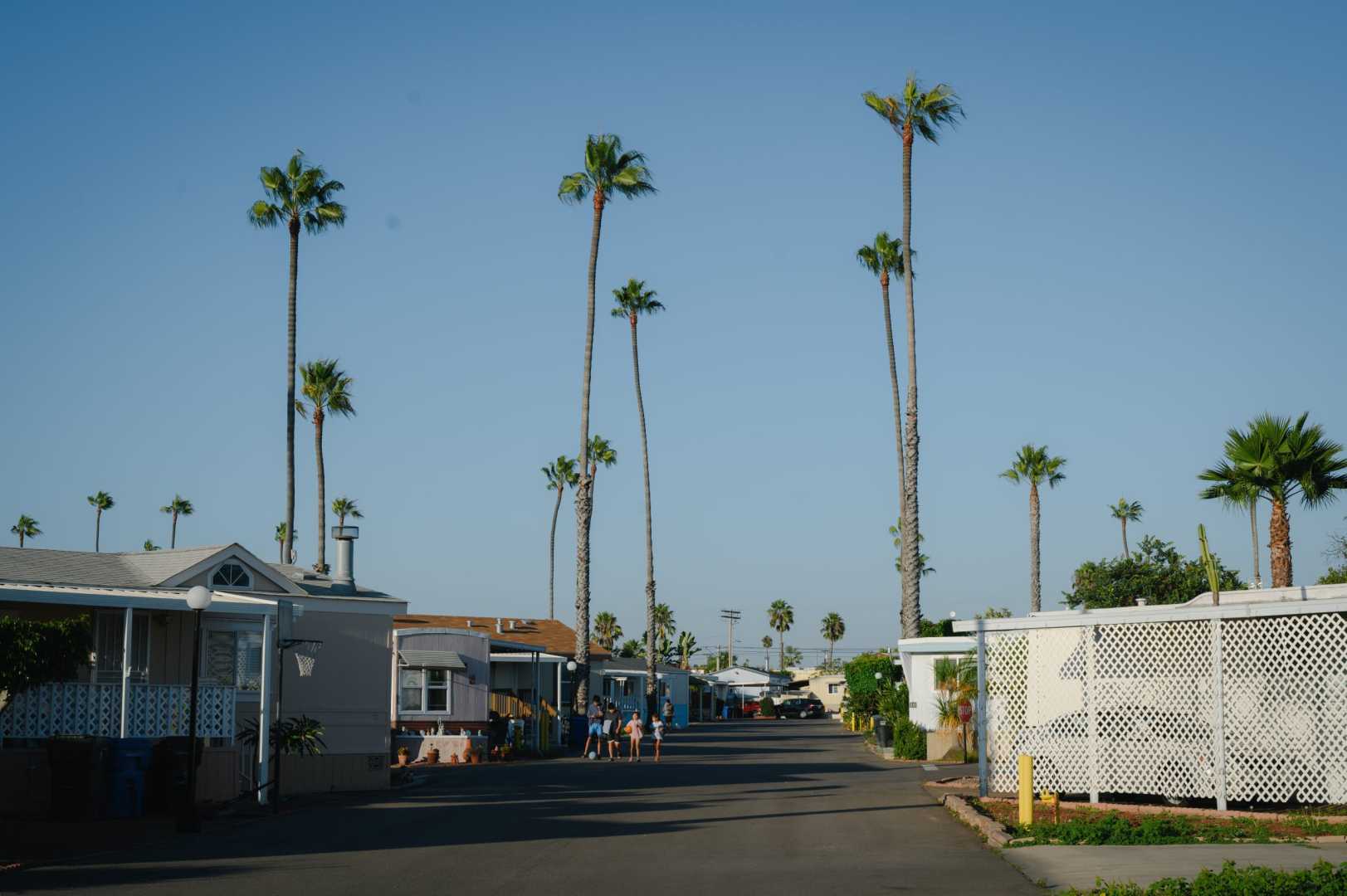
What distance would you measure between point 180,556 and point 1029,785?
53.7ft

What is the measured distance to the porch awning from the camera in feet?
121

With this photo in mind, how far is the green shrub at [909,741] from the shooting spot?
118 ft

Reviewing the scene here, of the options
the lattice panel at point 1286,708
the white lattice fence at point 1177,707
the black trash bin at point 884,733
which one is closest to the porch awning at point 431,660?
the black trash bin at point 884,733

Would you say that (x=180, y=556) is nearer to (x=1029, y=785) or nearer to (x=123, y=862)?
(x=123, y=862)

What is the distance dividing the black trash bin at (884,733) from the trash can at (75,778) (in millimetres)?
25039

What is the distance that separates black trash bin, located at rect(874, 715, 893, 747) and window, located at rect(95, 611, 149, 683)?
22462 millimetres

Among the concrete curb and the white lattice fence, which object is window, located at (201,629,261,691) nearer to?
the concrete curb

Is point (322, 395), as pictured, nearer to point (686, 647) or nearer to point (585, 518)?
point (585, 518)

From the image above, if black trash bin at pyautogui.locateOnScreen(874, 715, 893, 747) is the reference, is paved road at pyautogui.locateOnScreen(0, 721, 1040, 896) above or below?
above

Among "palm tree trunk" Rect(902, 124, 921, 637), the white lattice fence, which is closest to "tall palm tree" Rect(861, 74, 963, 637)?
"palm tree trunk" Rect(902, 124, 921, 637)

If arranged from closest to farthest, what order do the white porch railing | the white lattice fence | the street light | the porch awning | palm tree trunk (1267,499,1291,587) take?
the white lattice fence, the street light, the white porch railing, palm tree trunk (1267,499,1291,587), the porch awning

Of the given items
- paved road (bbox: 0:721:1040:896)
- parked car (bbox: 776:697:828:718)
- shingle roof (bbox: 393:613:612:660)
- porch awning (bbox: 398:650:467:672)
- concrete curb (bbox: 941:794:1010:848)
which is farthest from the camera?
parked car (bbox: 776:697:828:718)

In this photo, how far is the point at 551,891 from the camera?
12500 mm

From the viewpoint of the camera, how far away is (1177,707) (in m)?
19.2
